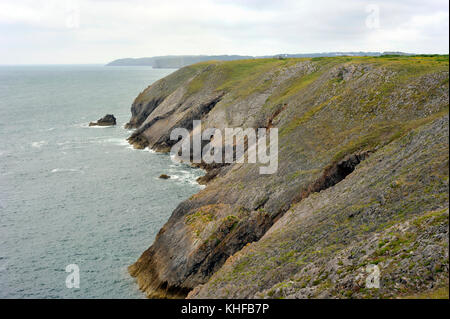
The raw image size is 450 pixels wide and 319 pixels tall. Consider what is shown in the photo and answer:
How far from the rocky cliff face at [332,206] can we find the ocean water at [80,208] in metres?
5.24

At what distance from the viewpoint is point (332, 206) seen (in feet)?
107

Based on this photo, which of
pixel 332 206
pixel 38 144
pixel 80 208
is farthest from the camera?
pixel 38 144

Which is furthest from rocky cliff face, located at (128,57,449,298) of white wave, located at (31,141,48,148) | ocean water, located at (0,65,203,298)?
white wave, located at (31,141,48,148)

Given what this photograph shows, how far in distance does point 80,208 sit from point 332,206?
4224 centimetres

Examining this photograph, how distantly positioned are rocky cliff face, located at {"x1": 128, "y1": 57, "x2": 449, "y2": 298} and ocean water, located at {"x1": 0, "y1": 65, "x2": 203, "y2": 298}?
524 cm

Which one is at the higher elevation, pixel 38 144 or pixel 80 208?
pixel 38 144

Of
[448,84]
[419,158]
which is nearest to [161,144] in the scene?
[448,84]

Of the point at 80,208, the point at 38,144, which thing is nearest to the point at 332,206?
the point at 80,208

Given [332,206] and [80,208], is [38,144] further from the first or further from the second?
[332,206]

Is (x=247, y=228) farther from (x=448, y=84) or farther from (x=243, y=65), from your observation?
(x=243, y=65)

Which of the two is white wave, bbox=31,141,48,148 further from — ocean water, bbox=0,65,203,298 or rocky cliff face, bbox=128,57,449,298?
rocky cliff face, bbox=128,57,449,298

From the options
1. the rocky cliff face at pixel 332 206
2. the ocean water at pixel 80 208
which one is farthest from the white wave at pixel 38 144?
the rocky cliff face at pixel 332 206

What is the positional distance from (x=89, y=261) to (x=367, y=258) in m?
34.0
